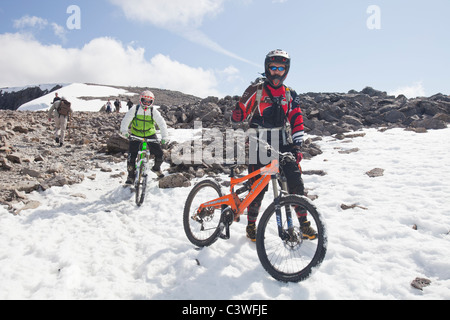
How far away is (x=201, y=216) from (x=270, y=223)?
50.6 inches

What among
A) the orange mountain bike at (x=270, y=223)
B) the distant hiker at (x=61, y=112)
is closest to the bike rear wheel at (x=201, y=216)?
the orange mountain bike at (x=270, y=223)

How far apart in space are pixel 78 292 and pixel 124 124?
4672 millimetres

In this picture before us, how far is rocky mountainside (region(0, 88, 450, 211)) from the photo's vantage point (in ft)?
27.1

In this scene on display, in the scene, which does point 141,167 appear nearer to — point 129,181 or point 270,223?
point 129,181

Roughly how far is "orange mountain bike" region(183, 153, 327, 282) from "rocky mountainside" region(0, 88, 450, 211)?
3506 millimetres

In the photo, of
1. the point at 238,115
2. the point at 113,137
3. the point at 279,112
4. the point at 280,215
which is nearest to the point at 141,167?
the point at 238,115

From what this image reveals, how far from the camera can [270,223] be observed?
4.39m

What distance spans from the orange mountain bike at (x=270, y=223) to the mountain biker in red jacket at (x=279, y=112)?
0.30 metres

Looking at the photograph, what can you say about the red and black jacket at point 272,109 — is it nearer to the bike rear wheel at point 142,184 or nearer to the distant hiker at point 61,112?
the bike rear wheel at point 142,184

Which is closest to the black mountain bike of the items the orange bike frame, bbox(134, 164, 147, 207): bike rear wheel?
bbox(134, 164, 147, 207): bike rear wheel

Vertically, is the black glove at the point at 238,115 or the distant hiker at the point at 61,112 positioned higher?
the distant hiker at the point at 61,112

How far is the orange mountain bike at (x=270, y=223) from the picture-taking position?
11.2 ft

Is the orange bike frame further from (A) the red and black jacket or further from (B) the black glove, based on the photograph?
(B) the black glove

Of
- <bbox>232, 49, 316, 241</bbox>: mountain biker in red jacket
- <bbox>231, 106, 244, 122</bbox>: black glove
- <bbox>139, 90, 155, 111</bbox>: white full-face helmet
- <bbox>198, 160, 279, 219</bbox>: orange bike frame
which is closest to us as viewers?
<bbox>198, 160, 279, 219</bbox>: orange bike frame
